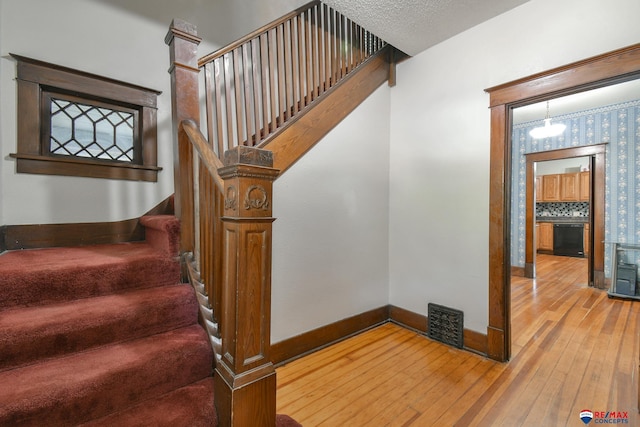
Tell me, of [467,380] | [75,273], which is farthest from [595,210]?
[75,273]

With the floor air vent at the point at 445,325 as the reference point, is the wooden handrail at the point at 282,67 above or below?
above

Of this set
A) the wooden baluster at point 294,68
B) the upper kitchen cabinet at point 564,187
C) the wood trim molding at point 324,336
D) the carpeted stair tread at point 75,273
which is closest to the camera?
the carpeted stair tread at point 75,273

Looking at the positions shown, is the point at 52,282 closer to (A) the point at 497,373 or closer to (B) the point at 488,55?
(A) the point at 497,373

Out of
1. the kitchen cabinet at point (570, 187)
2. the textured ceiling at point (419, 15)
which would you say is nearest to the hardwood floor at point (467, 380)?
the textured ceiling at point (419, 15)

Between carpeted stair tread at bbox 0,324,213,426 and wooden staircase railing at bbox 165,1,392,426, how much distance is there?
17 cm

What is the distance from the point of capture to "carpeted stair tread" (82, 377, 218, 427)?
1099 mm

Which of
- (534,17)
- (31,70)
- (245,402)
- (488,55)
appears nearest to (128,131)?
(31,70)

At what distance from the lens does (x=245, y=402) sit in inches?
42.7

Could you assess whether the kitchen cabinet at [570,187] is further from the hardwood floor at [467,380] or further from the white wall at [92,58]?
the white wall at [92,58]

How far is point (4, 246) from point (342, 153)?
260 centimetres

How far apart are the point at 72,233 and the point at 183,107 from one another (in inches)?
54.8

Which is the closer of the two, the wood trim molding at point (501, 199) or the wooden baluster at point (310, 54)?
the wood trim molding at point (501, 199)

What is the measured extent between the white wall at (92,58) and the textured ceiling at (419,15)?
1516 millimetres

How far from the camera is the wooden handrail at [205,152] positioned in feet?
4.05
